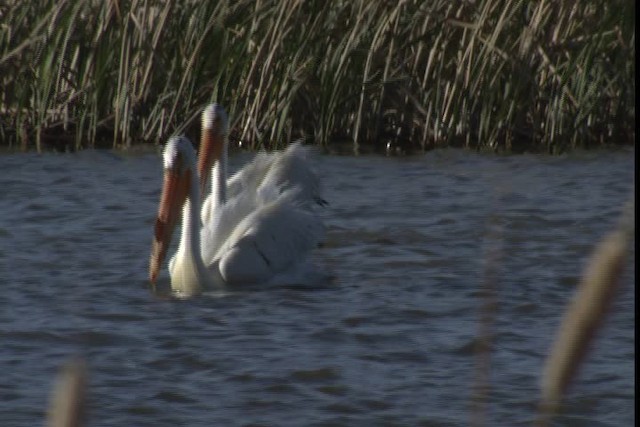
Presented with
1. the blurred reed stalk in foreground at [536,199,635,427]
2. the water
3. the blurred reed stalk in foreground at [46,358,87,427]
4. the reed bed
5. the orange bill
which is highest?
the reed bed

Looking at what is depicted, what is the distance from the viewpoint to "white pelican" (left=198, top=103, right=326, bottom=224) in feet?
23.0

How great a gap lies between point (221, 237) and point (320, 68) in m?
3.80

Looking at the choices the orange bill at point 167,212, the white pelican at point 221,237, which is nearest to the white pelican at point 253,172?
the white pelican at point 221,237

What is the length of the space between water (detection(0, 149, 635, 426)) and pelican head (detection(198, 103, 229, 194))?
1.99 feet

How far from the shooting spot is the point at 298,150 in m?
7.23

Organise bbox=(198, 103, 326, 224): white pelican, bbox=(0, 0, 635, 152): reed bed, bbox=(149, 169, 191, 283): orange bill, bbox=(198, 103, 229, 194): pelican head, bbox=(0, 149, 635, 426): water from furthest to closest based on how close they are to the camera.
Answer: bbox=(0, 0, 635, 152): reed bed, bbox=(198, 103, 229, 194): pelican head, bbox=(198, 103, 326, 224): white pelican, bbox=(149, 169, 191, 283): orange bill, bbox=(0, 149, 635, 426): water

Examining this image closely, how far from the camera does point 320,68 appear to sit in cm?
1022

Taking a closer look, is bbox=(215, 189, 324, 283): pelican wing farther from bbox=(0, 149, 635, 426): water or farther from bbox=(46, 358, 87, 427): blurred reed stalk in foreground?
bbox=(46, 358, 87, 427): blurred reed stalk in foreground

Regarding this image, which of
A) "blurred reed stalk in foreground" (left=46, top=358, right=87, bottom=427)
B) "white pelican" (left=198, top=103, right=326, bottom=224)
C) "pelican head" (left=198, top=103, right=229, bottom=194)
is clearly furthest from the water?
"blurred reed stalk in foreground" (left=46, top=358, right=87, bottom=427)

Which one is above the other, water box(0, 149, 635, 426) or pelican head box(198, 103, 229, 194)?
pelican head box(198, 103, 229, 194)

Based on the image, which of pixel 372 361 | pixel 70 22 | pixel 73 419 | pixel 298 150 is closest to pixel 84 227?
pixel 298 150

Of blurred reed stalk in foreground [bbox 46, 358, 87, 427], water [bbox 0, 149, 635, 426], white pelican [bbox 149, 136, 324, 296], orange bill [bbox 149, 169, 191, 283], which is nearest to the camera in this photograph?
blurred reed stalk in foreground [bbox 46, 358, 87, 427]

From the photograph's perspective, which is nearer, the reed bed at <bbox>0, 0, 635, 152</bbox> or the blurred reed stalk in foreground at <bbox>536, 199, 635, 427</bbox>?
the blurred reed stalk in foreground at <bbox>536, 199, 635, 427</bbox>

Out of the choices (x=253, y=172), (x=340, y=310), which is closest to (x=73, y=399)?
(x=340, y=310)
